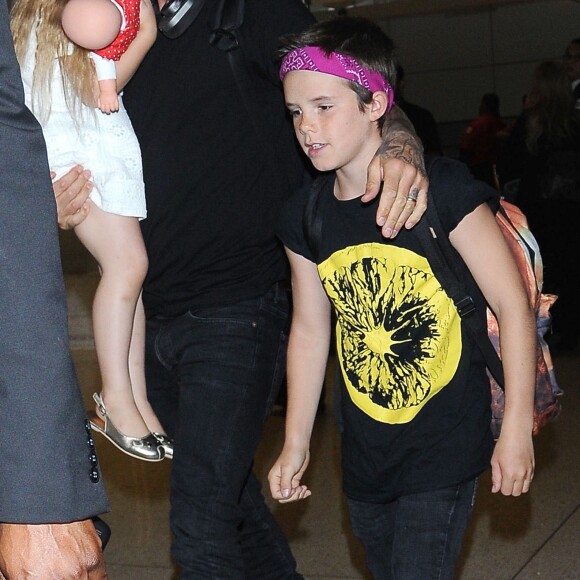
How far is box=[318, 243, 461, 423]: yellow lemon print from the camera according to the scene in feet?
9.23

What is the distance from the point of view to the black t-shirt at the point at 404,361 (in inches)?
111

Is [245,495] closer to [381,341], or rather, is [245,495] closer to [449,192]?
[381,341]

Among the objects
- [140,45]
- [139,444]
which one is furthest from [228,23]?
[139,444]

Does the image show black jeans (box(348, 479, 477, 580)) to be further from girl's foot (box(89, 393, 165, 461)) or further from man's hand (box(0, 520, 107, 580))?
man's hand (box(0, 520, 107, 580))

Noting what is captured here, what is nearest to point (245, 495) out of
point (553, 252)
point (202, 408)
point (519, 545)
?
point (202, 408)

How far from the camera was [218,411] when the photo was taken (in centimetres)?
300

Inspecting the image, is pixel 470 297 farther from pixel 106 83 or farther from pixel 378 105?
pixel 106 83

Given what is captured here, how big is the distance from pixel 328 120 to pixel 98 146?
696 millimetres

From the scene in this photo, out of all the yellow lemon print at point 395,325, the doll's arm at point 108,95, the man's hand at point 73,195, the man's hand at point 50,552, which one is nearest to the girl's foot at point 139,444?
the man's hand at point 73,195

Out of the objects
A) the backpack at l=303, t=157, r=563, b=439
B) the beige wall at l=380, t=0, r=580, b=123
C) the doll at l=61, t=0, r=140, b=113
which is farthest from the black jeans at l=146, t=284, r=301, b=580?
the beige wall at l=380, t=0, r=580, b=123

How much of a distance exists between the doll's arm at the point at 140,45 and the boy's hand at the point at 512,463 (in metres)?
1.34

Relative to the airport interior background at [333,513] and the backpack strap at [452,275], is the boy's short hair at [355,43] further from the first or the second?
the airport interior background at [333,513]

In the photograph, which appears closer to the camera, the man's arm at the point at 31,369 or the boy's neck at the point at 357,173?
the man's arm at the point at 31,369

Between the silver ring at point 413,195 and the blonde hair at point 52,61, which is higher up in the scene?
the blonde hair at point 52,61
